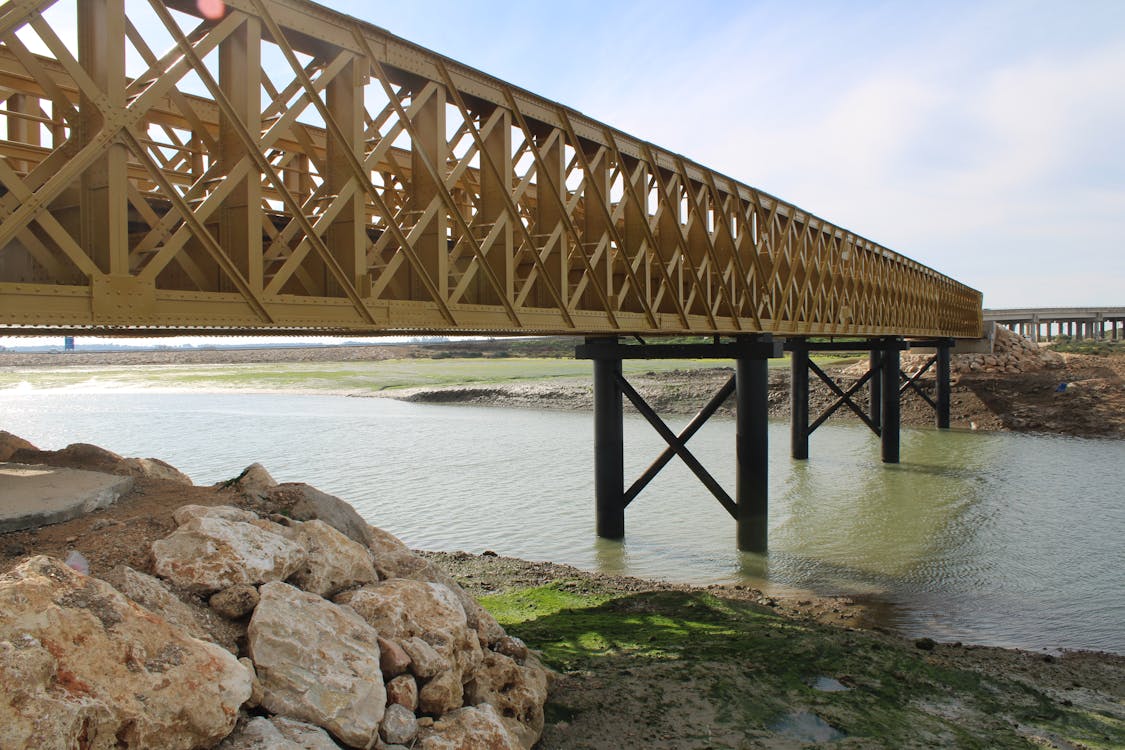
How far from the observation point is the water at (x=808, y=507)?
37.3 feet

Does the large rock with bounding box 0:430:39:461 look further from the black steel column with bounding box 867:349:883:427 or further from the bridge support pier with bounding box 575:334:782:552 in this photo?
the black steel column with bounding box 867:349:883:427

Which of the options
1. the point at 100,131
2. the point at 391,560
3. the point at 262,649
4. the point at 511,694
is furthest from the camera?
the point at 391,560

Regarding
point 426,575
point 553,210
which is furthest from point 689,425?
point 426,575

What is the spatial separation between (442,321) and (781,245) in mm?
9249

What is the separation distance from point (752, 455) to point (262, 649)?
10.9 metres

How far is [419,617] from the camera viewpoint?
18.4ft

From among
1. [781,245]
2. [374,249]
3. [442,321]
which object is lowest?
[442,321]

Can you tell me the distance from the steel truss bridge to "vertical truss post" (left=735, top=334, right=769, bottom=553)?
0.05 m

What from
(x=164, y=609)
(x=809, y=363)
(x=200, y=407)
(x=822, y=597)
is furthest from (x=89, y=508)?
(x=200, y=407)

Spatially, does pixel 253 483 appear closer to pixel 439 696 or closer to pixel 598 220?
pixel 439 696

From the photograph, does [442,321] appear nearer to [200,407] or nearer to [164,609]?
[164,609]

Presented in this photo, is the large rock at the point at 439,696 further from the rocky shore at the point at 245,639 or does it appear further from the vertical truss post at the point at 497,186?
the vertical truss post at the point at 497,186

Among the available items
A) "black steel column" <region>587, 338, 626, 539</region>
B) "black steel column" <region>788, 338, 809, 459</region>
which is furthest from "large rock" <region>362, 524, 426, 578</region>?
"black steel column" <region>788, 338, 809, 459</region>

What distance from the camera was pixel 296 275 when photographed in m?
7.20
